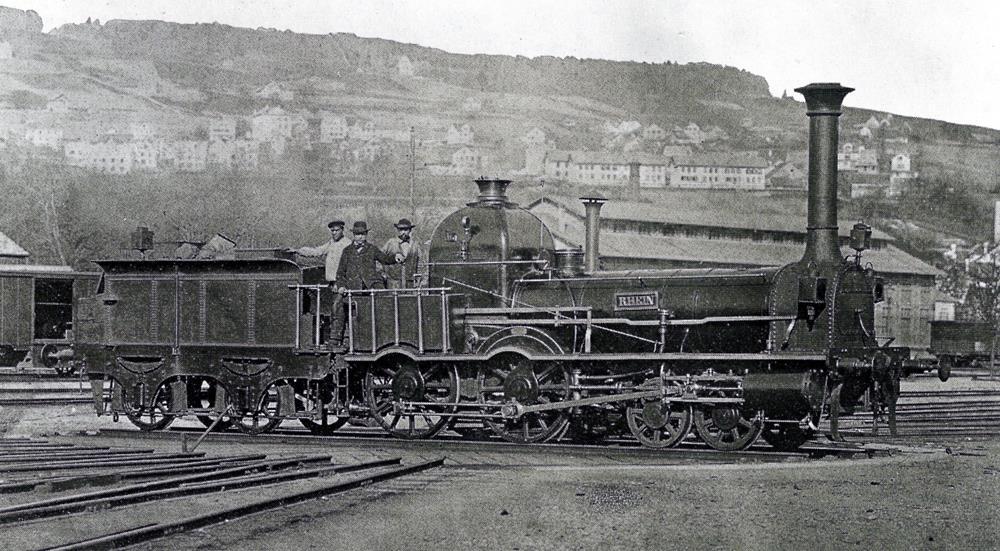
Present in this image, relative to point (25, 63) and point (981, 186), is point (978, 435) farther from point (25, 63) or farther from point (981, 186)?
point (25, 63)

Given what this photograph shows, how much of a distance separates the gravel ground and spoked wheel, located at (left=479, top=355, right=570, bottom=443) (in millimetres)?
2119

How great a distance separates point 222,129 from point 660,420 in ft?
196

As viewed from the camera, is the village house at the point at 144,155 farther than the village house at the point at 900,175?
No

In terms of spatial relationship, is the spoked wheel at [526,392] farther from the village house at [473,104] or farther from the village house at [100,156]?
the village house at [100,156]

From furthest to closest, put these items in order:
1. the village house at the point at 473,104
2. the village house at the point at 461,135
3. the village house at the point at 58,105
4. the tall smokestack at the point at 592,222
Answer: the village house at the point at 58,105
the village house at the point at 473,104
the village house at the point at 461,135
the tall smokestack at the point at 592,222

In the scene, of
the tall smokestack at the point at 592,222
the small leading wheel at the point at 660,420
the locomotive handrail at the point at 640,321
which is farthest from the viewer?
the tall smokestack at the point at 592,222

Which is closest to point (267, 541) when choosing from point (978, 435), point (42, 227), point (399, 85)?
point (978, 435)

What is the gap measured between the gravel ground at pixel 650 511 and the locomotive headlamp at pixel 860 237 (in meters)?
2.68

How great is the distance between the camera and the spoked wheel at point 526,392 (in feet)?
41.4

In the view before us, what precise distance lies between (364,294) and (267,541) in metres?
6.85

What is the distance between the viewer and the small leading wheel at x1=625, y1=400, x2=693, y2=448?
12031 millimetres

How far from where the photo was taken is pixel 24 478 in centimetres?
930

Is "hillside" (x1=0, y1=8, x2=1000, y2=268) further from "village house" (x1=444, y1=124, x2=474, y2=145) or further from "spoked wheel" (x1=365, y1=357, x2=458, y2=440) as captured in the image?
"spoked wheel" (x1=365, y1=357, x2=458, y2=440)

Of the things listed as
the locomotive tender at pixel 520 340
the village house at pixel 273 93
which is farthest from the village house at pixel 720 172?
the locomotive tender at pixel 520 340
